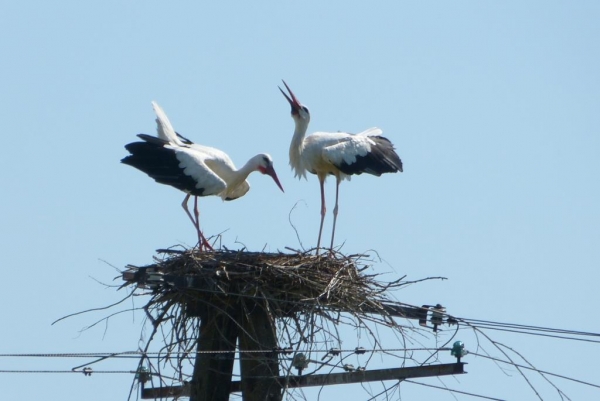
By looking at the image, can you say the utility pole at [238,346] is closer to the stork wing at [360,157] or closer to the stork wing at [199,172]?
the stork wing at [199,172]

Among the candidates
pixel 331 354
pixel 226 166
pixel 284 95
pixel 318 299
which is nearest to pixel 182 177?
pixel 226 166

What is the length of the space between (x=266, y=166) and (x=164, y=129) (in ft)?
3.39

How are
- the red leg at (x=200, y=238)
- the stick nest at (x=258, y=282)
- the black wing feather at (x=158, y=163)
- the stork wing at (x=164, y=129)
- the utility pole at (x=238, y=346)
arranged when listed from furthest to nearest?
the stork wing at (x=164, y=129) < the black wing feather at (x=158, y=163) < the red leg at (x=200, y=238) < the stick nest at (x=258, y=282) < the utility pole at (x=238, y=346)

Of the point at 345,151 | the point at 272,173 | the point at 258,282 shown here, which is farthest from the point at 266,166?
the point at 258,282

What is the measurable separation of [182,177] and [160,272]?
2.36 metres

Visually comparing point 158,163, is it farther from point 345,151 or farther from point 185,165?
point 345,151

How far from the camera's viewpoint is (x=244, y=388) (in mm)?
6703

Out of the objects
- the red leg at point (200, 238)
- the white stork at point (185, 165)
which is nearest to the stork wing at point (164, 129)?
the white stork at point (185, 165)

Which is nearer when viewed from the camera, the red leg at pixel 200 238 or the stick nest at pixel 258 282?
the stick nest at pixel 258 282

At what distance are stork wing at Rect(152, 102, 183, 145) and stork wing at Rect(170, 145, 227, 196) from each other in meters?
0.60

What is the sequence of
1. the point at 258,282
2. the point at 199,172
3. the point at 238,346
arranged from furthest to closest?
1. the point at 199,172
2. the point at 258,282
3. the point at 238,346

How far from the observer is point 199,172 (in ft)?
32.8

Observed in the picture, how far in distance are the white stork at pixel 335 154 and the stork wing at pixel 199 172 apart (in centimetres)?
123

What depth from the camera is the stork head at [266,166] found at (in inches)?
429
